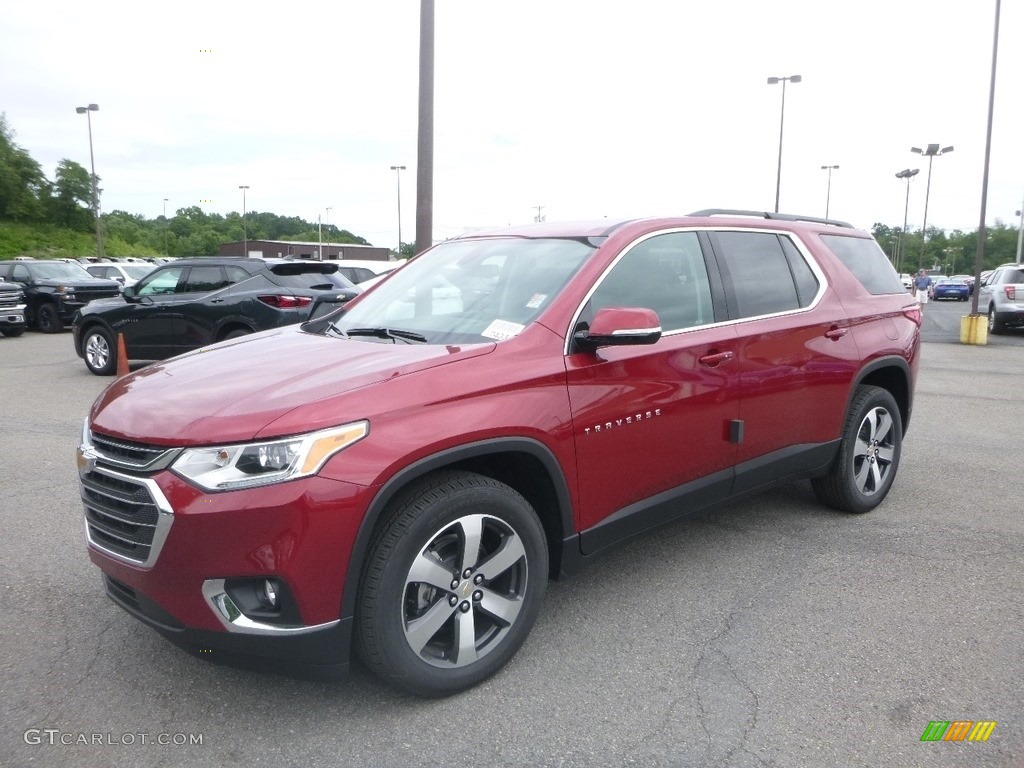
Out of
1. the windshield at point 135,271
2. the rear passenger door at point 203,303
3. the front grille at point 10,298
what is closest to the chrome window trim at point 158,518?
the rear passenger door at point 203,303

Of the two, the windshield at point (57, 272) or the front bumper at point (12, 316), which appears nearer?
the front bumper at point (12, 316)

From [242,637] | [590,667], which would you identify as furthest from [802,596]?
[242,637]

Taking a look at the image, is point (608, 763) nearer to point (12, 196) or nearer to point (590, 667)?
point (590, 667)

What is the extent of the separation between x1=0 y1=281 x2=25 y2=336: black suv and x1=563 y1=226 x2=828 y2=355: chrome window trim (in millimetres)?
18461

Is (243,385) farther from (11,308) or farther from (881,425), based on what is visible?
(11,308)

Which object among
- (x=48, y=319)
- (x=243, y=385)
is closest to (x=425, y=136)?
(x=243, y=385)

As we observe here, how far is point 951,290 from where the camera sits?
44.2 m

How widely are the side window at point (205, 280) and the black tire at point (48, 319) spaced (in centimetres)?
1117

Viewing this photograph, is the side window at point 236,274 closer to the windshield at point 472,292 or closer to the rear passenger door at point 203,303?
the rear passenger door at point 203,303

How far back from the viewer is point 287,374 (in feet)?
9.78

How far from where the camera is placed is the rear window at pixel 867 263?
498 cm

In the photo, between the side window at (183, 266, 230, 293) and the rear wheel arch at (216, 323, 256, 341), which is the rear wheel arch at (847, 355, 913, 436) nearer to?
the rear wheel arch at (216, 323, 256, 341)

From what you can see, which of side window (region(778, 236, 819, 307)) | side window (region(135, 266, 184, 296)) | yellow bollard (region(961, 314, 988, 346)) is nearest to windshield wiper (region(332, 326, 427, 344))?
side window (region(778, 236, 819, 307))

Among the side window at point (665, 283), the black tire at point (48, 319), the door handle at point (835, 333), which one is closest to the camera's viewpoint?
the side window at point (665, 283)
